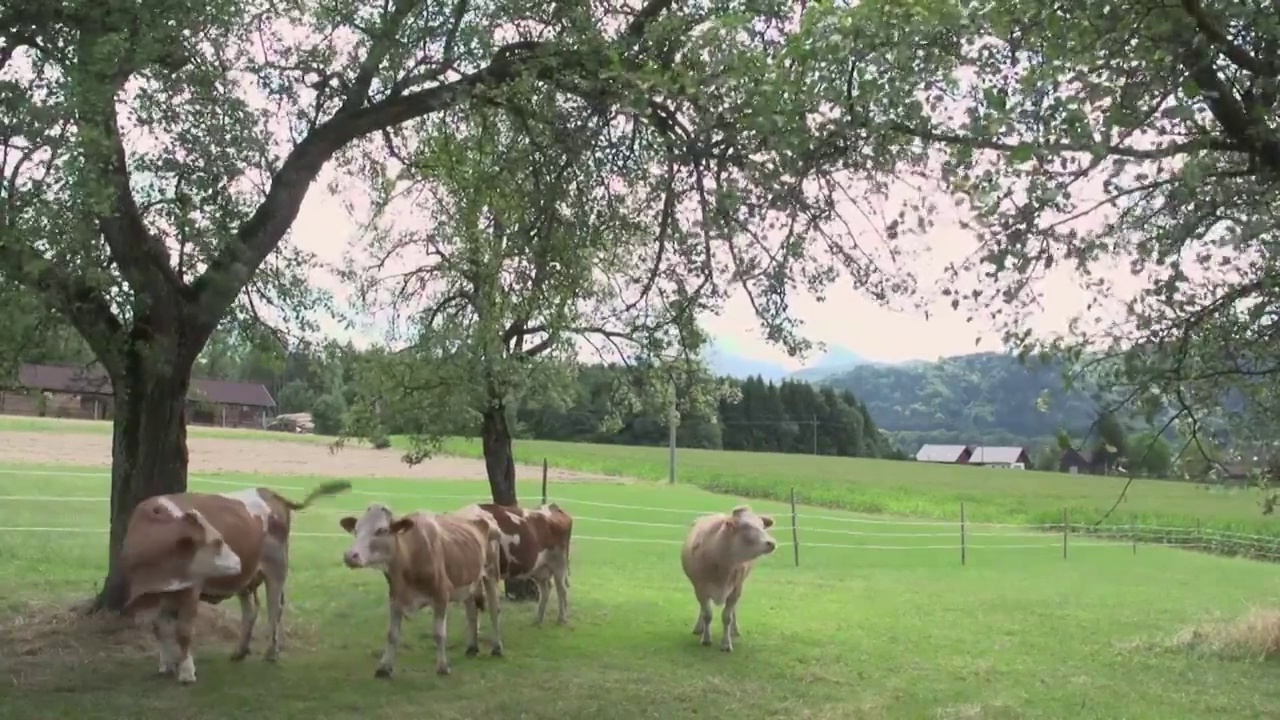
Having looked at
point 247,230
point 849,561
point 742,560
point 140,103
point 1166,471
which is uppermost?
point 140,103

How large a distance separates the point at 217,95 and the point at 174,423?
2.86 meters

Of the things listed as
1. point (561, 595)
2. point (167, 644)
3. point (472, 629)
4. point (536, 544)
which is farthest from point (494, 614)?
point (167, 644)

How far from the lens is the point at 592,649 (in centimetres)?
1054

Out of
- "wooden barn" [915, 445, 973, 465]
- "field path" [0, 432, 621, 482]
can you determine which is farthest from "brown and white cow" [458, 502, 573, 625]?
"wooden barn" [915, 445, 973, 465]

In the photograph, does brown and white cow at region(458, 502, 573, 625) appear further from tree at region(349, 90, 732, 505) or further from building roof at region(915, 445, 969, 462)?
building roof at region(915, 445, 969, 462)

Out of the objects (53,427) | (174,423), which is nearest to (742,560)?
(174,423)

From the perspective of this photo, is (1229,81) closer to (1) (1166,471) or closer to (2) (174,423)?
(1) (1166,471)

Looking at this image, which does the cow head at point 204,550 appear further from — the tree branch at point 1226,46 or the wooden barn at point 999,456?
the wooden barn at point 999,456

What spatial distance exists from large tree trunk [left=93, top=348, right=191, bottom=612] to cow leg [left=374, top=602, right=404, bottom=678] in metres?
2.32

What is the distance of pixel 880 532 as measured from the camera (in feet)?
109

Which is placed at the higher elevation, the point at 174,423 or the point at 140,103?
the point at 140,103

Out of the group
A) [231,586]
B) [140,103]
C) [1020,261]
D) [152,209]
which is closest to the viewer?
[1020,261]

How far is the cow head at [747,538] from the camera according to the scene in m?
11.2

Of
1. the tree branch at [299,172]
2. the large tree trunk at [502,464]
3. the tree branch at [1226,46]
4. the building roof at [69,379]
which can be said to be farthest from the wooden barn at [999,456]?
the tree branch at [1226,46]
